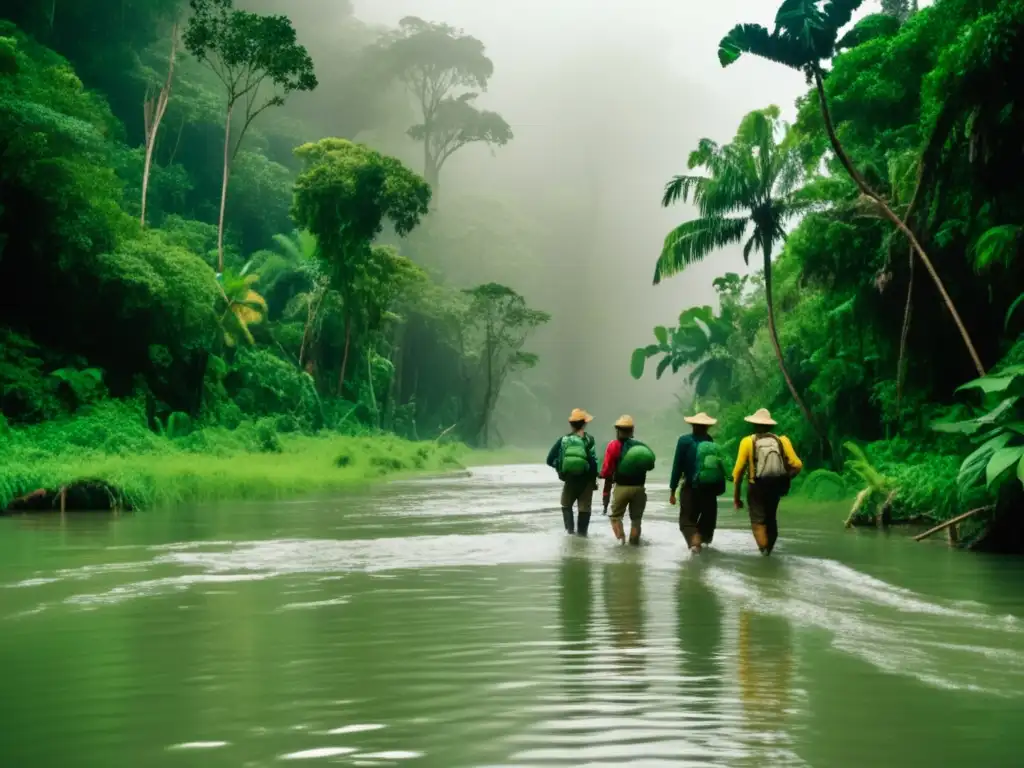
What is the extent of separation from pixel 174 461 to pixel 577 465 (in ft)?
52.9

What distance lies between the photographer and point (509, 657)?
7746 mm

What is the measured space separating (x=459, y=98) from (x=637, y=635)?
83.9 m

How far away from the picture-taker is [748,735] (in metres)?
5.60

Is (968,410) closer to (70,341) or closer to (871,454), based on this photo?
(871,454)

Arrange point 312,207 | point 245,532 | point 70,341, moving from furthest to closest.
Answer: point 312,207, point 70,341, point 245,532

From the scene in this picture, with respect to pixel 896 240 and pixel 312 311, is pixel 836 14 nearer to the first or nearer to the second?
pixel 896 240

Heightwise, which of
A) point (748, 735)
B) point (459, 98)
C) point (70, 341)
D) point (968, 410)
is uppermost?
point (459, 98)

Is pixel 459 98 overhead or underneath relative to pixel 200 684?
overhead

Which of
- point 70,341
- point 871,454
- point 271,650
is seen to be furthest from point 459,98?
point 271,650

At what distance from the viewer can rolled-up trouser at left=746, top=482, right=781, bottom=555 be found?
1435 centimetres

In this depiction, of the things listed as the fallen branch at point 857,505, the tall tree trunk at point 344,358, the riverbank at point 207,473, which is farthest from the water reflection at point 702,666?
the tall tree trunk at point 344,358

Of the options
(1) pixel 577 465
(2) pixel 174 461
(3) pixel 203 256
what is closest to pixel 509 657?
(1) pixel 577 465

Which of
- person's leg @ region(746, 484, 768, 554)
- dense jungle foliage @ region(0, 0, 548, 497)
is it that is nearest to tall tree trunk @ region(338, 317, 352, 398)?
dense jungle foliage @ region(0, 0, 548, 497)

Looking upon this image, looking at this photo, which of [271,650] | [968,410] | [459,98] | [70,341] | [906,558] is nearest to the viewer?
[271,650]
